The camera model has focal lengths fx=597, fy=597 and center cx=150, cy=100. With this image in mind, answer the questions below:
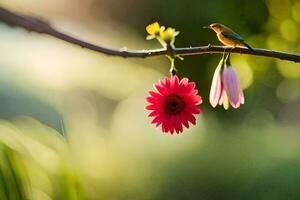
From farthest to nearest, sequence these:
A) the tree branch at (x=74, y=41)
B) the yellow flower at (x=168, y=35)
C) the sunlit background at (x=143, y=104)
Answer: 1. the sunlit background at (x=143, y=104)
2. the yellow flower at (x=168, y=35)
3. the tree branch at (x=74, y=41)

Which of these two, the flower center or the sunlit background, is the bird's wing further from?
the sunlit background

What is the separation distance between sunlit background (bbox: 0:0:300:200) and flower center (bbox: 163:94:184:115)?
0.49 feet

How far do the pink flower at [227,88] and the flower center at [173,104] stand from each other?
3 centimetres

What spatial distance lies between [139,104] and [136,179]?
0.28m

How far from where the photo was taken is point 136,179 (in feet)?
4.94

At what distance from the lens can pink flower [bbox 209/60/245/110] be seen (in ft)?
1.58

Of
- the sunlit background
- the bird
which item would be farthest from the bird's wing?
the sunlit background

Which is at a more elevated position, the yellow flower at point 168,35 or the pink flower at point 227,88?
the yellow flower at point 168,35

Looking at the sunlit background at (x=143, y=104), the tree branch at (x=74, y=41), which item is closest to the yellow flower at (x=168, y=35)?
the tree branch at (x=74, y=41)

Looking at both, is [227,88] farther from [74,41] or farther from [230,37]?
[74,41]

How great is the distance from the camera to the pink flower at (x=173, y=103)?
0.49 meters

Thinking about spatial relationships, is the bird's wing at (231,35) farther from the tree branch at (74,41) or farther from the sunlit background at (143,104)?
the sunlit background at (143,104)

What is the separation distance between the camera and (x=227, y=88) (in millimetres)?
482

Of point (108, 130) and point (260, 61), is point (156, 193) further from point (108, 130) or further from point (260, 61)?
point (260, 61)
